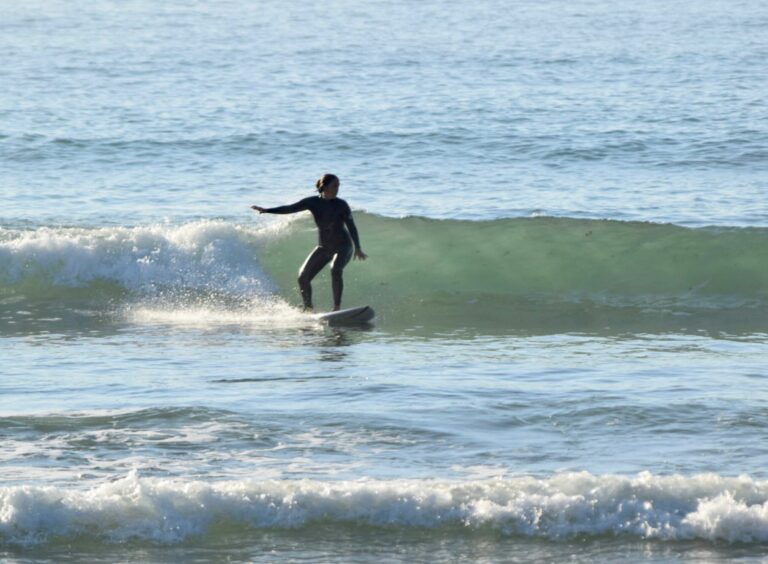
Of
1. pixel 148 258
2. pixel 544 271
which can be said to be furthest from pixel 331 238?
pixel 148 258

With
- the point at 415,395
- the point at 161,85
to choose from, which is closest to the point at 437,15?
the point at 161,85

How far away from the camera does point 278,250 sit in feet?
62.1

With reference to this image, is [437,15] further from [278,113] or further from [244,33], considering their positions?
[278,113]

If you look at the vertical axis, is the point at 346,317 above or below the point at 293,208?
below

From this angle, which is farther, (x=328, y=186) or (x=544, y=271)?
(x=544, y=271)

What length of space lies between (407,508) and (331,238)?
714 cm

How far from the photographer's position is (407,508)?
8.05 meters

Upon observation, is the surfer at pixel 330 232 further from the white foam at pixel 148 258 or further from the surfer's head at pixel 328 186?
the white foam at pixel 148 258

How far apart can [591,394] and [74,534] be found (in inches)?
173

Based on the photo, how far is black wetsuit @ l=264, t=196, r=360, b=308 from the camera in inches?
577

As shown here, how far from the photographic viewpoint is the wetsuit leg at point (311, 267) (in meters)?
15.1

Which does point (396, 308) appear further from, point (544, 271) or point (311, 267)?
point (544, 271)

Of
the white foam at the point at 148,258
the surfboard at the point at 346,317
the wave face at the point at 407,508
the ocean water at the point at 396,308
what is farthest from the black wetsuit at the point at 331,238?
the wave face at the point at 407,508

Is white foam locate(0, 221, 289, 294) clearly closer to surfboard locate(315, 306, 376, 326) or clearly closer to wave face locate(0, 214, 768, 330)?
wave face locate(0, 214, 768, 330)
